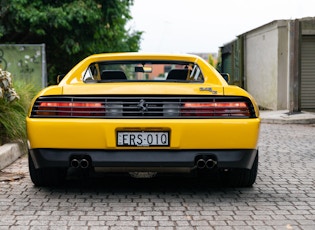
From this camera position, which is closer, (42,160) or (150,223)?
(150,223)

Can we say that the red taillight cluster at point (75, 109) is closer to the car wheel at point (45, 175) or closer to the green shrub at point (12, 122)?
the car wheel at point (45, 175)

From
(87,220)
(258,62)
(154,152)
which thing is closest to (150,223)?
(87,220)

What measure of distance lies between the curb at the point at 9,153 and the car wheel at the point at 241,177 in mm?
2763

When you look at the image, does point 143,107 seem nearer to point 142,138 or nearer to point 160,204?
point 142,138

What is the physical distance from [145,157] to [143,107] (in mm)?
433

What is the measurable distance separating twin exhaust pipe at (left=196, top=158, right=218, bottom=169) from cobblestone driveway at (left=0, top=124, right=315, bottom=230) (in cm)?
32

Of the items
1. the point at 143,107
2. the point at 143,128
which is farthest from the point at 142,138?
the point at 143,107

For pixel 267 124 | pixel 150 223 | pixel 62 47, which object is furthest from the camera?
A: pixel 62 47

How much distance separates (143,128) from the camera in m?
4.73

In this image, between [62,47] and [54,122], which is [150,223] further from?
[62,47]

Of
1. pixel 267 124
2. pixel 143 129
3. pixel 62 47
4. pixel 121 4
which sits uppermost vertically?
pixel 121 4

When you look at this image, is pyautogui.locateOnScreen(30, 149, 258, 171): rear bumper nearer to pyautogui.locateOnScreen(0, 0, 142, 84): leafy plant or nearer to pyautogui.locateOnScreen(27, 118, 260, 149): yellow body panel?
pyautogui.locateOnScreen(27, 118, 260, 149): yellow body panel

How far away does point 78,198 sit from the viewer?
16.4ft

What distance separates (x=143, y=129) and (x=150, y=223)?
0.93m
